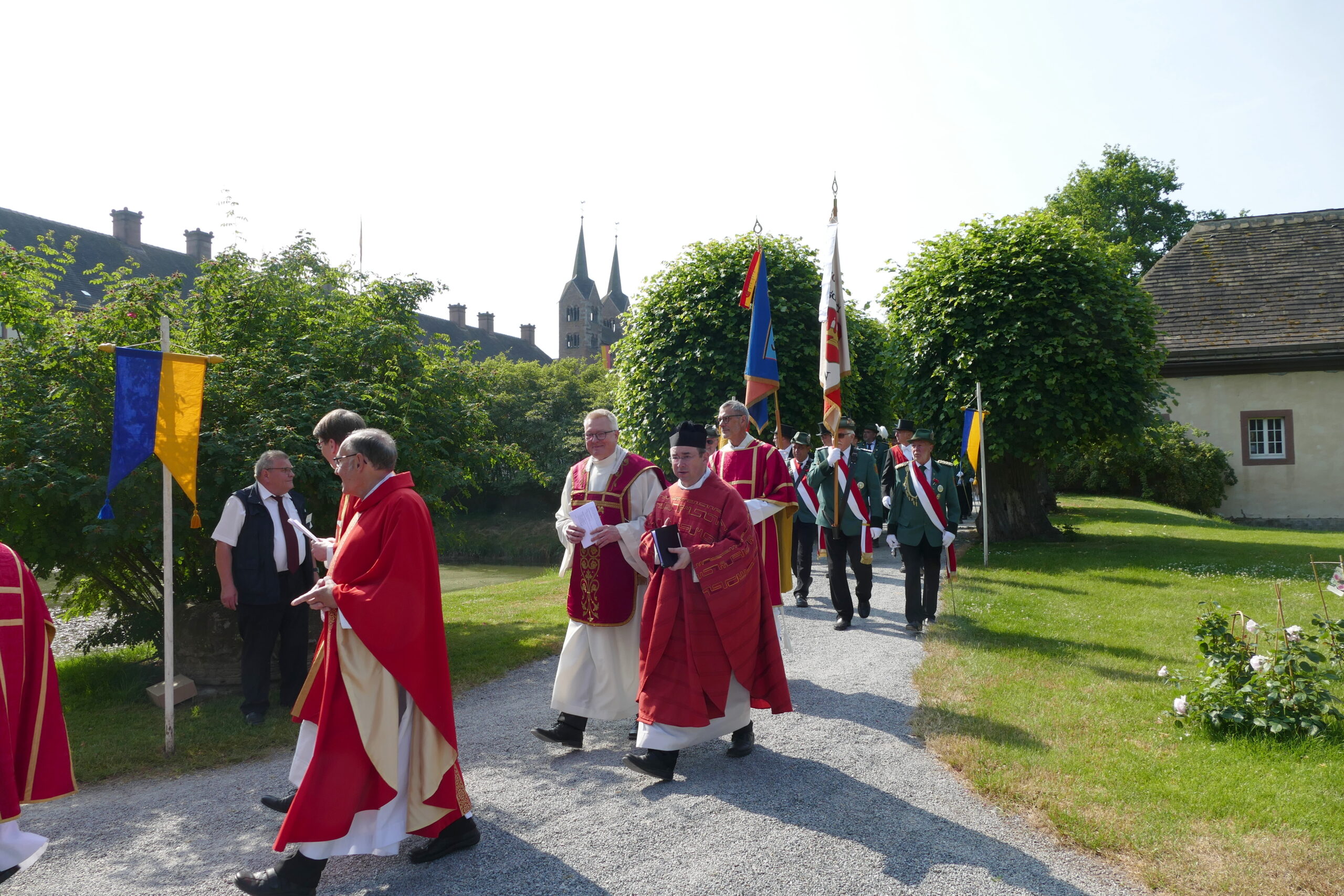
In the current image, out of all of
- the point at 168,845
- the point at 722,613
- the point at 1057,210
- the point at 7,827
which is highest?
the point at 1057,210

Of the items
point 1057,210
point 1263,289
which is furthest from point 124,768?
point 1057,210

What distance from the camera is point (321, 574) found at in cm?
727

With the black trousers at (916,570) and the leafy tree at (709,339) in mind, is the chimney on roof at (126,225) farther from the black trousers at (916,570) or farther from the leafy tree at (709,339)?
the black trousers at (916,570)

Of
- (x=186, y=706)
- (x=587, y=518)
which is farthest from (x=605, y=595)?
(x=186, y=706)

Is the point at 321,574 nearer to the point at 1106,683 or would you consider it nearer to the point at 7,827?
the point at 7,827

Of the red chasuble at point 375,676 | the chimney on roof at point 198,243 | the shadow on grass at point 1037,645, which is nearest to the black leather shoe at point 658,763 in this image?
the red chasuble at point 375,676

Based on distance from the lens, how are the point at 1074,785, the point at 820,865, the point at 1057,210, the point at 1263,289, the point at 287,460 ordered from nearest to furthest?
the point at 820,865 → the point at 1074,785 → the point at 287,460 → the point at 1263,289 → the point at 1057,210

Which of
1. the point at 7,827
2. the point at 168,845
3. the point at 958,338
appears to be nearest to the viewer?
the point at 7,827

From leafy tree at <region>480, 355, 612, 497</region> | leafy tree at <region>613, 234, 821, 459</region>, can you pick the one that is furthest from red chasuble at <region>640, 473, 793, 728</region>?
leafy tree at <region>480, 355, 612, 497</region>

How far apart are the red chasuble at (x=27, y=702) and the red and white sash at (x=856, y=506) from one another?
6882mm

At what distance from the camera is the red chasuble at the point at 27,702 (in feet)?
10.2

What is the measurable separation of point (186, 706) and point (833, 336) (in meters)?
6.45

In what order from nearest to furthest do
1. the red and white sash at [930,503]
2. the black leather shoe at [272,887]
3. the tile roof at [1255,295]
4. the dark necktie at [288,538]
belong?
the black leather shoe at [272,887], the dark necktie at [288,538], the red and white sash at [930,503], the tile roof at [1255,295]

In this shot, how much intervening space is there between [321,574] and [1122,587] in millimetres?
9643
